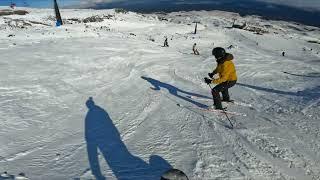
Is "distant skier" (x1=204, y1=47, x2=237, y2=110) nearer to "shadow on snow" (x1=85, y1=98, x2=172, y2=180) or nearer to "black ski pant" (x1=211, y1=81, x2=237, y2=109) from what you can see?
"black ski pant" (x1=211, y1=81, x2=237, y2=109)

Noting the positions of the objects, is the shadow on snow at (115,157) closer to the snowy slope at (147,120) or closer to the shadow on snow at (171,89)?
the snowy slope at (147,120)

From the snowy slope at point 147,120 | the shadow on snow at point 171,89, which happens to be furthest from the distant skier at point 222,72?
the shadow on snow at point 171,89

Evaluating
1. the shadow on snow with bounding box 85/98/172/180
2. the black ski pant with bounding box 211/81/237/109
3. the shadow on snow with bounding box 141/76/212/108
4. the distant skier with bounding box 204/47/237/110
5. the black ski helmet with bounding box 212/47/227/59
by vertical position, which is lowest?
the shadow on snow with bounding box 85/98/172/180

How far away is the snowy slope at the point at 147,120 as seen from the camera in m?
7.50

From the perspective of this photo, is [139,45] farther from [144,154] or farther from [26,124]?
[144,154]

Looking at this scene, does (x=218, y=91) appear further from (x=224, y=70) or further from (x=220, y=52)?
(x=220, y=52)

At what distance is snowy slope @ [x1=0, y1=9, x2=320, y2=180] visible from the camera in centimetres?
750

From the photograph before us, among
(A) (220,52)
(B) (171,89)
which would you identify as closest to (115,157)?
→ (A) (220,52)

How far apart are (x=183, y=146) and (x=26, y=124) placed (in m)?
4.63

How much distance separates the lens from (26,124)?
395 inches

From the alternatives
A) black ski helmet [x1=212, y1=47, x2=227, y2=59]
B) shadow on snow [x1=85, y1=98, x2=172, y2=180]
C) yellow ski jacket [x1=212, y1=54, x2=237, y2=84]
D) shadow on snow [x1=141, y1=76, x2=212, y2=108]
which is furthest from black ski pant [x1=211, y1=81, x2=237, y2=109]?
shadow on snow [x1=85, y1=98, x2=172, y2=180]

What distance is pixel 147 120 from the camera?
10570mm

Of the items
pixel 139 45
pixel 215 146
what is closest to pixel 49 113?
pixel 215 146

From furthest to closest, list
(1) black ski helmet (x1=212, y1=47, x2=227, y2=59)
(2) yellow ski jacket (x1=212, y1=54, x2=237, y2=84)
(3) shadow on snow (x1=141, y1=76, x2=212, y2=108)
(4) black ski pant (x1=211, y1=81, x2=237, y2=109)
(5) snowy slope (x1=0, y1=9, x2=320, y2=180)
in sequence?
(3) shadow on snow (x1=141, y1=76, x2=212, y2=108)
(4) black ski pant (x1=211, y1=81, x2=237, y2=109)
(2) yellow ski jacket (x1=212, y1=54, x2=237, y2=84)
(1) black ski helmet (x1=212, y1=47, x2=227, y2=59)
(5) snowy slope (x1=0, y1=9, x2=320, y2=180)
